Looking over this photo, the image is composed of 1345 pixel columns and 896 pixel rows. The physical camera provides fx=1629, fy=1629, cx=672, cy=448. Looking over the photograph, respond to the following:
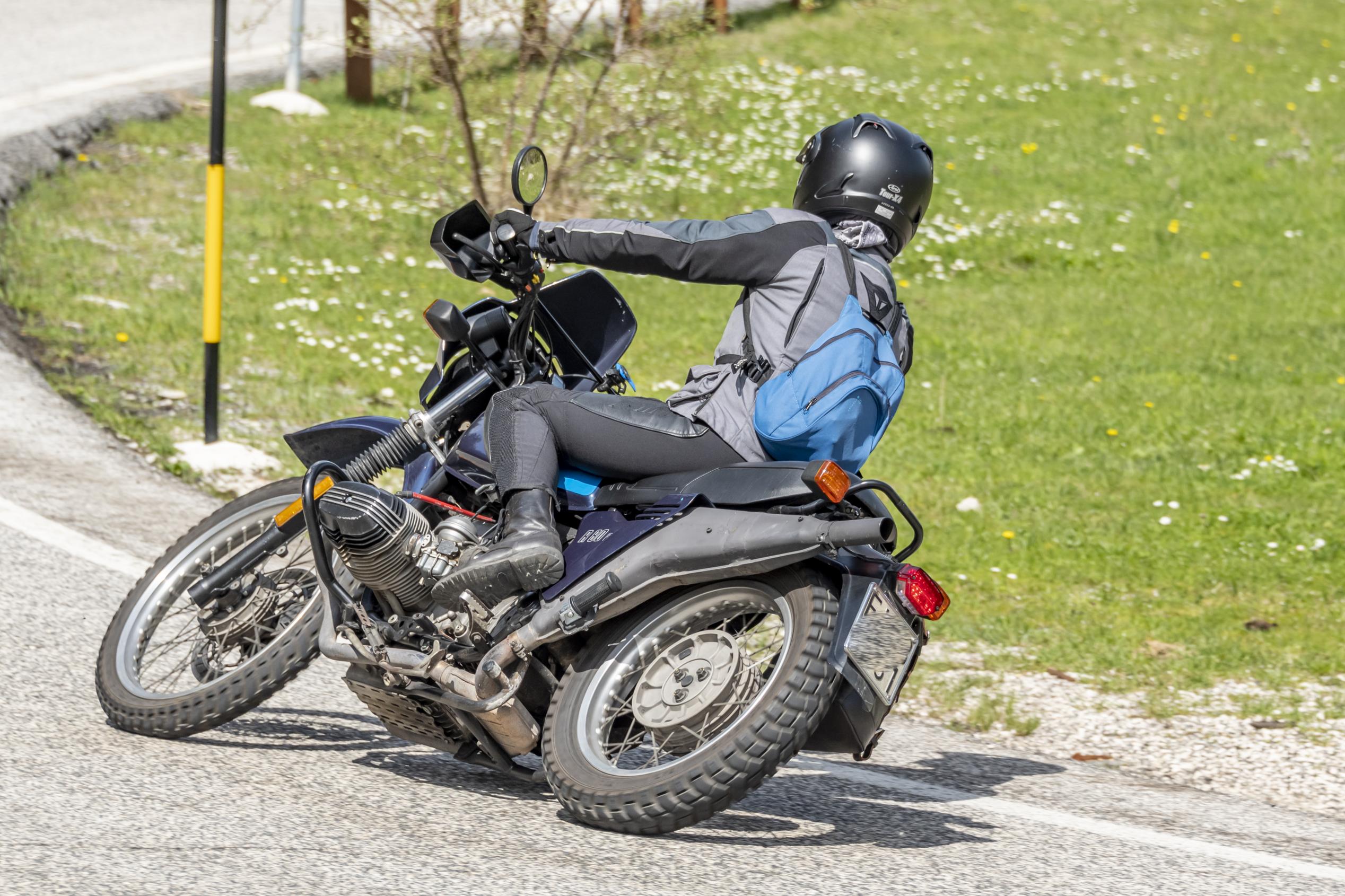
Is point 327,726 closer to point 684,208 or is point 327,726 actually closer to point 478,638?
point 478,638

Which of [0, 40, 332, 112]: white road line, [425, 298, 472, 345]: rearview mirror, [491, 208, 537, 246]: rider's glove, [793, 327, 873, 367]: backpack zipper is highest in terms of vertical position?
[491, 208, 537, 246]: rider's glove

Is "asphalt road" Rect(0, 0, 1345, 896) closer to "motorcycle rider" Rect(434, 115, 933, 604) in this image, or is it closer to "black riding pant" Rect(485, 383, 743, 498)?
"motorcycle rider" Rect(434, 115, 933, 604)

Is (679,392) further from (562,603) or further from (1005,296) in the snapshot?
(1005,296)

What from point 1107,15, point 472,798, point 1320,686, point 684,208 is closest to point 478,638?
point 472,798

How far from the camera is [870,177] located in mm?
4336

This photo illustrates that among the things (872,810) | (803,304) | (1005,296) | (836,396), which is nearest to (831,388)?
(836,396)

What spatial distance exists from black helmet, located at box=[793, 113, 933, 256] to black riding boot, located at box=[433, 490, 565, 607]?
3.68 feet

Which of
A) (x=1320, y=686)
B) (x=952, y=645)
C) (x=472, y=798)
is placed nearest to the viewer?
(x=472, y=798)

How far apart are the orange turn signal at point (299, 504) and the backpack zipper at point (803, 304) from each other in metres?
1.26

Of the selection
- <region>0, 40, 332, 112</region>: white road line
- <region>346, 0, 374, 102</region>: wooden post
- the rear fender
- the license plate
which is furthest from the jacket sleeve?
<region>0, 40, 332, 112</region>: white road line

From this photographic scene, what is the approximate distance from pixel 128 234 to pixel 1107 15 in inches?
590

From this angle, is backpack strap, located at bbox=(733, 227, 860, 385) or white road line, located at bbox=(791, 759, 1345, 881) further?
white road line, located at bbox=(791, 759, 1345, 881)

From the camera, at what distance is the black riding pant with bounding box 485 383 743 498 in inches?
162

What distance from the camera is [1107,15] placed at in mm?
21922
